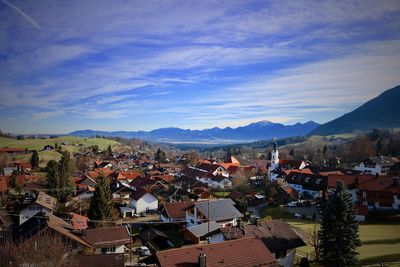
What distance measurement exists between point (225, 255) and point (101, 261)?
29.9 feet

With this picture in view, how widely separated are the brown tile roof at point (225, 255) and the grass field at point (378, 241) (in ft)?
41.3

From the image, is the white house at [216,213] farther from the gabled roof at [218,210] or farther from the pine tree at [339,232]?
the pine tree at [339,232]

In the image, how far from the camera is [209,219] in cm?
4266

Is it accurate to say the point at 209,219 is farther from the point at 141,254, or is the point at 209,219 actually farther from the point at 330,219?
the point at 330,219

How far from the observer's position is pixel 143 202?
58844 mm

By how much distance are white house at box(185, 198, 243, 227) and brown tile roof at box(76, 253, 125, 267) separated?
18869mm

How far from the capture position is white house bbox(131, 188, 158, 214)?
58278 millimetres

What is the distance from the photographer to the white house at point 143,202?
191ft

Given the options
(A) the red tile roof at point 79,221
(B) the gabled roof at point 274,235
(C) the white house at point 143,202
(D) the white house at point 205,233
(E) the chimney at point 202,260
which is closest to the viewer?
(E) the chimney at point 202,260

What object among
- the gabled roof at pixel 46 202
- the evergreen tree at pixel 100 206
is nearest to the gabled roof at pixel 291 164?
the gabled roof at pixel 46 202

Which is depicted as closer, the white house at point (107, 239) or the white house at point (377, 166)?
the white house at point (107, 239)

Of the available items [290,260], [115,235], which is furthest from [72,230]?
[290,260]

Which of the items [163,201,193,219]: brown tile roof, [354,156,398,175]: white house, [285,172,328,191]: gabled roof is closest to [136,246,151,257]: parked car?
[163,201,193,219]: brown tile roof

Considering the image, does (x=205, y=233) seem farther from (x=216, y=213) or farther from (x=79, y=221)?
(x=79, y=221)
